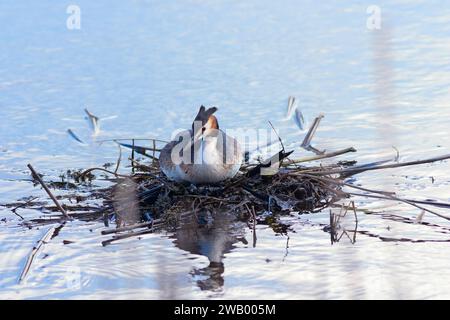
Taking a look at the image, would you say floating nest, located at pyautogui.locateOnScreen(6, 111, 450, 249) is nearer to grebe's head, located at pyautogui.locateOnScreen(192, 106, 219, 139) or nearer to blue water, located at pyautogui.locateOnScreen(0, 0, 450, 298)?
blue water, located at pyautogui.locateOnScreen(0, 0, 450, 298)

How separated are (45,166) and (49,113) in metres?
1.29

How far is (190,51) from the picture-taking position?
10.1 metres

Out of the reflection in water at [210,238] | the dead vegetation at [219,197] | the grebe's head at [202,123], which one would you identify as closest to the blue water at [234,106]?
the reflection in water at [210,238]

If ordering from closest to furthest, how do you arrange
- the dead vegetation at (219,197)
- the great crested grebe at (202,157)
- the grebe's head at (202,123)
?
1. the dead vegetation at (219,197)
2. the great crested grebe at (202,157)
3. the grebe's head at (202,123)

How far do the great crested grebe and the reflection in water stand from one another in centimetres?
29

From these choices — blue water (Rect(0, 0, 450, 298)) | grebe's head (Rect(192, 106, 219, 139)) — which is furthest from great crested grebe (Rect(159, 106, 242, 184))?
blue water (Rect(0, 0, 450, 298))

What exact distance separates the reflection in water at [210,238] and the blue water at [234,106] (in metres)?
0.04

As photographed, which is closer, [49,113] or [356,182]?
[356,182]

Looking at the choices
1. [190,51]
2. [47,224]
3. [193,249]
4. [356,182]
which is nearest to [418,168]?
[356,182]

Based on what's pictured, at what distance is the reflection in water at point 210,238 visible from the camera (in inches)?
208

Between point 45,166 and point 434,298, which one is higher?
point 45,166

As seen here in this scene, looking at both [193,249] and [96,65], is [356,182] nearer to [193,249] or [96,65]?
[193,249]

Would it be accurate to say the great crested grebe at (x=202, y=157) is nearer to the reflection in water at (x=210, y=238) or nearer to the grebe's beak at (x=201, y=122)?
the grebe's beak at (x=201, y=122)

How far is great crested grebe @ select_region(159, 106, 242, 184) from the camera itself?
655 centimetres
